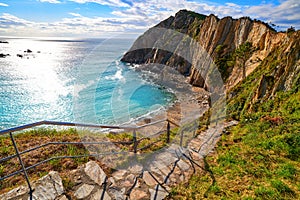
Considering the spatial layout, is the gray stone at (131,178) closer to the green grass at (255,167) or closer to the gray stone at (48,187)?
the green grass at (255,167)

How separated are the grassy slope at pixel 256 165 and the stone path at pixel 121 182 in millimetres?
329

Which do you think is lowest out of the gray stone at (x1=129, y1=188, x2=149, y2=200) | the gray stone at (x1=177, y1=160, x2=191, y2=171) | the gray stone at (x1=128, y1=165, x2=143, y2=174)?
the gray stone at (x1=177, y1=160, x2=191, y2=171)

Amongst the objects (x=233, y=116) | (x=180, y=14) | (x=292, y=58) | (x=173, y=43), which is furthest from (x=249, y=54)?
(x=180, y=14)

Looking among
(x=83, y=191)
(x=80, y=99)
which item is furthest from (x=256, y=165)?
(x=80, y=99)

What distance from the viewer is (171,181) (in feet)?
13.7

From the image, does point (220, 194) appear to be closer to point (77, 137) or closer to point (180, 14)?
point (77, 137)

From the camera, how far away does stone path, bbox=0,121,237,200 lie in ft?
10.9

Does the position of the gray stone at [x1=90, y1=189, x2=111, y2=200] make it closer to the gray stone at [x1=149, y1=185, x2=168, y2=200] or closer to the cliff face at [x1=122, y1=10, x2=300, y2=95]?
the gray stone at [x1=149, y1=185, x2=168, y2=200]

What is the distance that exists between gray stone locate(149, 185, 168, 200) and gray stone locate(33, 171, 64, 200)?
1685 millimetres

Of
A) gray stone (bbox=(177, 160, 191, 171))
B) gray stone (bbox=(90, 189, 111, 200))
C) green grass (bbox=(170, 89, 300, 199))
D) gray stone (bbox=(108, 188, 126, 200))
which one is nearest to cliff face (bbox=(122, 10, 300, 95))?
green grass (bbox=(170, 89, 300, 199))

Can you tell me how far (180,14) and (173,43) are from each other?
1889 centimetres

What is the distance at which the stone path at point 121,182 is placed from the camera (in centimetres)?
333

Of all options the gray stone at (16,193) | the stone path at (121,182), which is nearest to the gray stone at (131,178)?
the stone path at (121,182)

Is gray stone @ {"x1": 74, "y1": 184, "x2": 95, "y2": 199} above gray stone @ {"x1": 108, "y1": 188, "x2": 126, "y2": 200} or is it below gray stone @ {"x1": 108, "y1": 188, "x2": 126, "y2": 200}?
above
